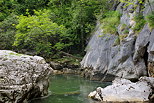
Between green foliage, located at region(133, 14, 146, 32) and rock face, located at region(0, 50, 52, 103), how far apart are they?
9537mm

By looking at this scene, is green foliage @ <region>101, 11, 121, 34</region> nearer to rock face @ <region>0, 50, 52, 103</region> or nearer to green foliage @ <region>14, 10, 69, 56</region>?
green foliage @ <region>14, 10, 69, 56</region>

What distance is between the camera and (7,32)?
25.8 meters

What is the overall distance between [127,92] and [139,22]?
326 inches

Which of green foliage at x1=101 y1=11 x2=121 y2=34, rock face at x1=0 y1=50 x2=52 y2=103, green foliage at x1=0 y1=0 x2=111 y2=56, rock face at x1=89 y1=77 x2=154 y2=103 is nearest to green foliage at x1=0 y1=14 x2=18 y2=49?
green foliage at x1=0 y1=0 x2=111 y2=56

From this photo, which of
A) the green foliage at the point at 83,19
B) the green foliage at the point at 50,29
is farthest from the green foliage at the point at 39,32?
the green foliage at the point at 83,19

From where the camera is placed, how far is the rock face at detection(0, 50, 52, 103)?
8.12 m

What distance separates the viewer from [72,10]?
97.8 ft

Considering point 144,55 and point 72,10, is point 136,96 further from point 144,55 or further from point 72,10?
point 72,10

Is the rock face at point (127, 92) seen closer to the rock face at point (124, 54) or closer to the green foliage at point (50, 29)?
the rock face at point (124, 54)

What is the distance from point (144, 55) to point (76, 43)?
14.0 metres

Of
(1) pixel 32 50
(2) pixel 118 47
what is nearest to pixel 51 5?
(1) pixel 32 50

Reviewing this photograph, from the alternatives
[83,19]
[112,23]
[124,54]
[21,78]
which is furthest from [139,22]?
[21,78]

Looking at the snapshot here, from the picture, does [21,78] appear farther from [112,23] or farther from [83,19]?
[83,19]

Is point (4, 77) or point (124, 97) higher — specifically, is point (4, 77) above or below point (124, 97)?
above
